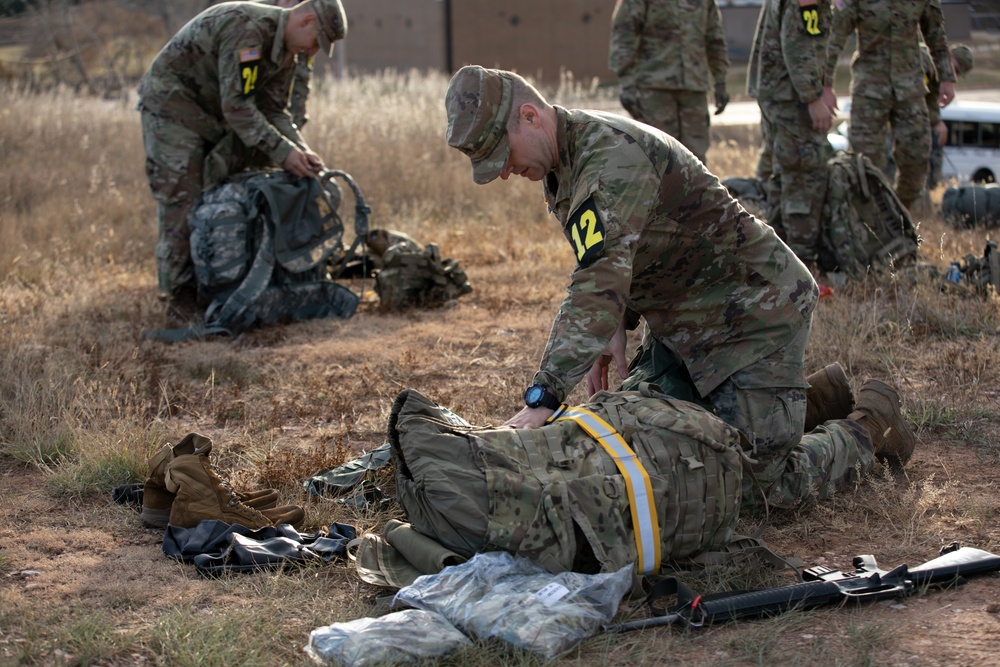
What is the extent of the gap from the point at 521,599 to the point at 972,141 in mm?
11693

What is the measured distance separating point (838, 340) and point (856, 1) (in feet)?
11.8

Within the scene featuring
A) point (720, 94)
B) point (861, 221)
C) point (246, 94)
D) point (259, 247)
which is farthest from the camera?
point (720, 94)

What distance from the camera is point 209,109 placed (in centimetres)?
677

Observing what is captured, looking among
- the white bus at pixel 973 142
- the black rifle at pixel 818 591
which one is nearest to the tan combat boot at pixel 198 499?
the black rifle at pixel 818 591

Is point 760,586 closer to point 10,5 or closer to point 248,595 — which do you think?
point 248,595

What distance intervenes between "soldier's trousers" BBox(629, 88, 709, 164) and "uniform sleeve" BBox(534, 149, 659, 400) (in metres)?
5.19

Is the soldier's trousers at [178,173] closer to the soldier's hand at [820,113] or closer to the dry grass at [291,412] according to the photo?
the dry grass at [291,412]

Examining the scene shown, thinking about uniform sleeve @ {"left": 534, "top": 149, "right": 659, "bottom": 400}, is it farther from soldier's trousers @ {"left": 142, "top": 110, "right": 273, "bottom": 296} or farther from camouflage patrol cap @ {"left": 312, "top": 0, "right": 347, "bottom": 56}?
soldier's trousers @ {"left": 142, "top": 110, "right": 273, "bottom": 296}

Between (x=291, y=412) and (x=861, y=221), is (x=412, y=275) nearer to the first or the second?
(x=291, y=412)

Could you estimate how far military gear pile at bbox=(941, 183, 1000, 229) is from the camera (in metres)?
8.45

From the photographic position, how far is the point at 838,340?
5.30m

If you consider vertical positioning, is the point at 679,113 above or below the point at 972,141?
above

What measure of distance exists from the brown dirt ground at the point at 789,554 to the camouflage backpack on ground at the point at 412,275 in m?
2.01

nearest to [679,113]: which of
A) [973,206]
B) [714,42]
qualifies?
[714,42]
